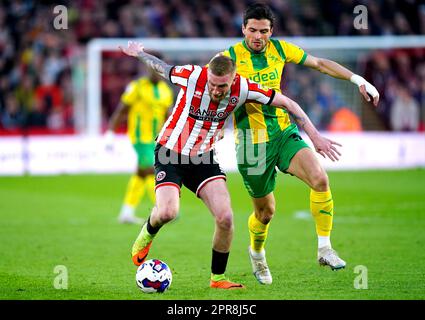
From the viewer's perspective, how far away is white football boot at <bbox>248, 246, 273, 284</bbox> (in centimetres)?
854

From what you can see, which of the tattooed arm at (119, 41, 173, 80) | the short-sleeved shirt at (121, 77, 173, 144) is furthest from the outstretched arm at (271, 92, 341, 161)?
the short-sleeved shirt at (121, 77, 173, 144)

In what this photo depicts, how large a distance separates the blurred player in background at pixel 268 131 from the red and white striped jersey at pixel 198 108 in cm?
56

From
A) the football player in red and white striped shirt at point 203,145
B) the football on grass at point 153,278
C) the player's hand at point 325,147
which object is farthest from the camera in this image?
the football player in red and white striped shirt at point 203,145

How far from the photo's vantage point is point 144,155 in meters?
14.2

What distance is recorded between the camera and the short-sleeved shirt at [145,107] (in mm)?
14391

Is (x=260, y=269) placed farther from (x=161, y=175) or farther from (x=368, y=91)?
(x=368, y=91)

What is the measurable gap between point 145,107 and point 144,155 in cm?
86

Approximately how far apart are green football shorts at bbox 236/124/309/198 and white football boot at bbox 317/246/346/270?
876mm

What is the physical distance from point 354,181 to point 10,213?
8.11 metres

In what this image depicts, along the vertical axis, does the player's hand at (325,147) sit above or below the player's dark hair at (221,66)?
below
